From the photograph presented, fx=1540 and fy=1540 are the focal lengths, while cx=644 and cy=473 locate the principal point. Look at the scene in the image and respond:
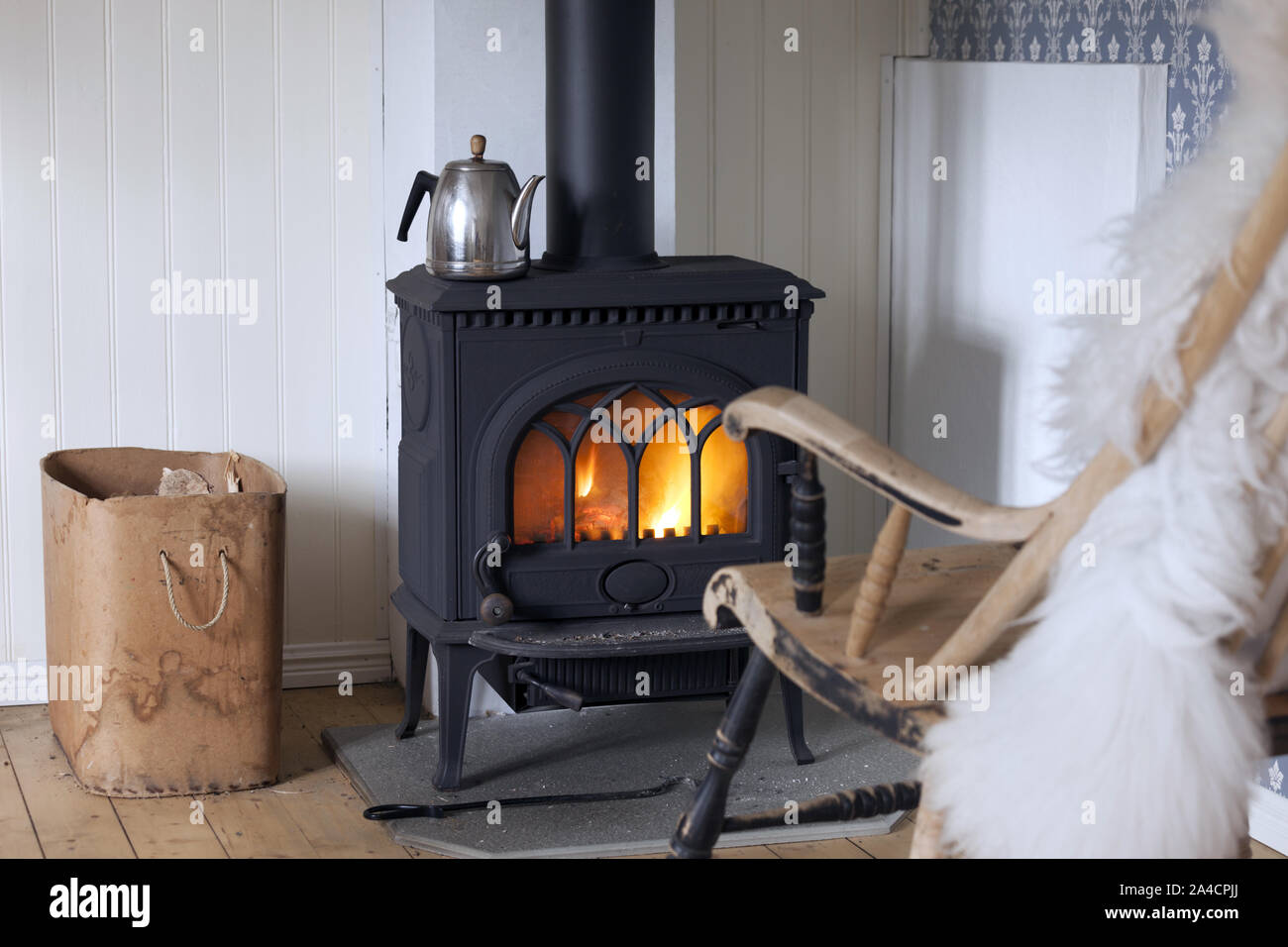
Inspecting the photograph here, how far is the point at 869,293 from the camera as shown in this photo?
366 centimetres

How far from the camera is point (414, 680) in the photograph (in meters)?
2.97

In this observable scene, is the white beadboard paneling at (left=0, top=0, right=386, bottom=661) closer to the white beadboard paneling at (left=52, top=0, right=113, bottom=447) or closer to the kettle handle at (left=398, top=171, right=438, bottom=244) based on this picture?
the white beadboard paneling at (left=52, top=0, right=113, bottom=447)

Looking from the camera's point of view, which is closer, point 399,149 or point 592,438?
point 592,438

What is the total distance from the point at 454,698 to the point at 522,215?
0.85 meters

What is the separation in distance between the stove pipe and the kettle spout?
0.10 meters

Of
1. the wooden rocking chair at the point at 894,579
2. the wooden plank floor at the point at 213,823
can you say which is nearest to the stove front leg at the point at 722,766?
the wooden rocking chair at the point at 894,579

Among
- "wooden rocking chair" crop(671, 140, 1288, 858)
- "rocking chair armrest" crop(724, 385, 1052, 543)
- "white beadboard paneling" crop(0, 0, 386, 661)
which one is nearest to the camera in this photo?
"wooden rocking chair" crop(671, 140, 1288, 858)

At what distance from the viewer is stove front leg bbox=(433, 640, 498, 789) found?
8.79 ft

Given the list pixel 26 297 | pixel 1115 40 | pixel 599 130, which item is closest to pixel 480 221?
pixel 599 130

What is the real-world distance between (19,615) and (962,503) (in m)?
2.38

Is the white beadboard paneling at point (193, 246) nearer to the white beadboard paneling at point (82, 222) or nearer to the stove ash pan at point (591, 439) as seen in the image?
the white beadboard paneling at point (82, 222)

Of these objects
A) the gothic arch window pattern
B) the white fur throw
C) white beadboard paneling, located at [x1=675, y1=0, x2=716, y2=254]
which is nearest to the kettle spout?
the gothic arch window pattern

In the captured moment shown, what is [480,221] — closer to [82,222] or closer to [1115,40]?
[82,222]

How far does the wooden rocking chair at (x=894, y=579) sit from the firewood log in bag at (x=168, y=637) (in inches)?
47.6
